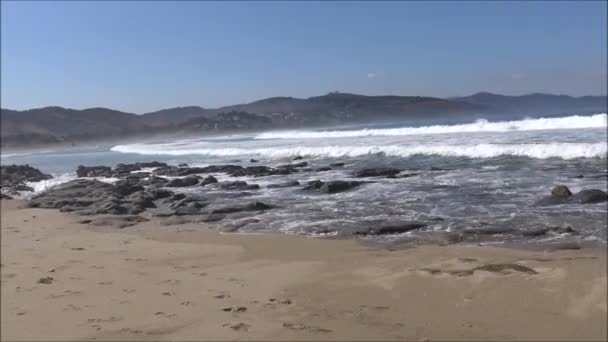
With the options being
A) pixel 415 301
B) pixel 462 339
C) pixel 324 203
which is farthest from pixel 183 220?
pixel 462 339

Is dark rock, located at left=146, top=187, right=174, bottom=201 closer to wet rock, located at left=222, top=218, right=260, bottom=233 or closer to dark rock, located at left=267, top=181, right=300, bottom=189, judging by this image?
dark rock, located at left=267, top=181, right=300, bottom=189

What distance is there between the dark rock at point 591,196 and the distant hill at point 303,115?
77.6 meters

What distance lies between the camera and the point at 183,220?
12.0 metres

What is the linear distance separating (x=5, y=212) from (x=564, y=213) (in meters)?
13.8

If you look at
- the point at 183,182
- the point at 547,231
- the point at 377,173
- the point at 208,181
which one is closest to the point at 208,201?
the point at 208,181

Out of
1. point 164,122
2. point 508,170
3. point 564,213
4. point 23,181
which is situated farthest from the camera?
point 164,122

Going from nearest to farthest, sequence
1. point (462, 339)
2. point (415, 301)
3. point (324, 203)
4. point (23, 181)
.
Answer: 1. point (462, 339)
2. point (415, 301)
3. point (324, 203)
4. point (23, 181)

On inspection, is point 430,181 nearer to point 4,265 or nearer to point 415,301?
point 415,301

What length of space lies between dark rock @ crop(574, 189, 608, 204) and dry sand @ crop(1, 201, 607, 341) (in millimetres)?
3767

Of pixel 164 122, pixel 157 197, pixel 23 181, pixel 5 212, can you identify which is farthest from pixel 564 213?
pixel 164 122

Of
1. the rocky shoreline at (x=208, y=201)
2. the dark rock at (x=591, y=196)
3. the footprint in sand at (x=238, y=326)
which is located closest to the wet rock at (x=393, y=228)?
the rocky shoreline at (x=208, y=201)

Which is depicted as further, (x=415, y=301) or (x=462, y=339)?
(x=415, y=301)

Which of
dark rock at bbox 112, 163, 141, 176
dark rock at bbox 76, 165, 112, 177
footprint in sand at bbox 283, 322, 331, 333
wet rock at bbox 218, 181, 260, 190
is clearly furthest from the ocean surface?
footprint in sand at bbox 283, 322, 331, 333

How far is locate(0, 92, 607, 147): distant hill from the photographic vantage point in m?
88.9
